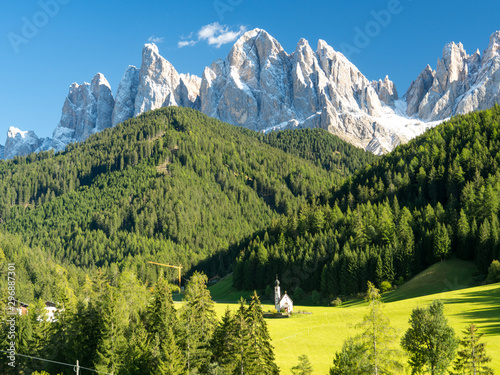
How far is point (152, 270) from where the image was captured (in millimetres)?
171375

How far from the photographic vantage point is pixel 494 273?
285ft

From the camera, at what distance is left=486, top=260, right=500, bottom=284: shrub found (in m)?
86.3

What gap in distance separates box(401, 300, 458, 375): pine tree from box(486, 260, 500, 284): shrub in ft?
167

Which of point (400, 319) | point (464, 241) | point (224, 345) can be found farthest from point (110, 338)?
point (464, 241)

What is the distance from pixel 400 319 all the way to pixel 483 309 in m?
12.9

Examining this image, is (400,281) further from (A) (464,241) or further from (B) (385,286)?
(A) (464,241)

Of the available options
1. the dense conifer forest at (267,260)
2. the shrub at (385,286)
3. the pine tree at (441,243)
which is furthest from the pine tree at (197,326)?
the pine tree at (441,243)

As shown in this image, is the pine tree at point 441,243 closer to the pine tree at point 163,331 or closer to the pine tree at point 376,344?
the pine tree at point 163,331

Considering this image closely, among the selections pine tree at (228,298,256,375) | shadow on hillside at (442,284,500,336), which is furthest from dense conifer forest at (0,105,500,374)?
shadow on hillside at (442,284,500,336)

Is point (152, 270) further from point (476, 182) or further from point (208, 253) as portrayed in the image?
point (476, 182)

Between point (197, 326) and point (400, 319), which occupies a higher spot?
point (197, 326)

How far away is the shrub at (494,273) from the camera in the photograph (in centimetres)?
8631

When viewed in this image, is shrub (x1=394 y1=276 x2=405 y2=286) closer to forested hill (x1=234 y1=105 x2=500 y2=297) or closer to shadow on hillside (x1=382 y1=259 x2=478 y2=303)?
forested hill (x1=234 y1=105 x2=500 y2=297)

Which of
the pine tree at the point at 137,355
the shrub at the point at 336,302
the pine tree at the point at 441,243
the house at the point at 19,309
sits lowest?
the pine tree at the point at 137,355
